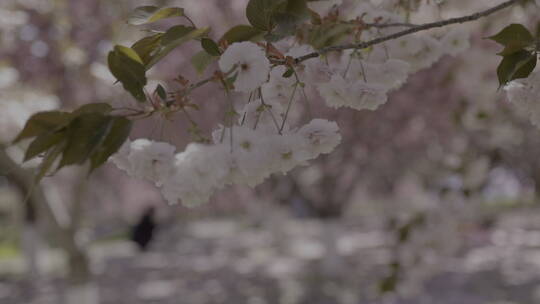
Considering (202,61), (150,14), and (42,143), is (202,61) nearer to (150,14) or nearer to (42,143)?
(150,14)

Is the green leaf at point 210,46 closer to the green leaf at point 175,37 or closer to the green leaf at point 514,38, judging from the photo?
the green leaf at point 175,37

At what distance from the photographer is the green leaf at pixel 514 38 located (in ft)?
3.49

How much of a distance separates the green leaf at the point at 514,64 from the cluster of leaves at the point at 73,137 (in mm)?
726

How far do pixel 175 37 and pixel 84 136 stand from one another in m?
0.25

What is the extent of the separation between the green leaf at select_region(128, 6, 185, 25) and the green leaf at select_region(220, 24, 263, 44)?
0.10 meters

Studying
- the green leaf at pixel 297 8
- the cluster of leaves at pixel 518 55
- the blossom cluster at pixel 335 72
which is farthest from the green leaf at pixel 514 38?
the green leaf at pixel 297 8

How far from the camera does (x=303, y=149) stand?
1.07m

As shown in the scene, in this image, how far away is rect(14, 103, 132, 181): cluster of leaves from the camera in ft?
2.79

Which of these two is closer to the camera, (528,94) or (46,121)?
(46,121)

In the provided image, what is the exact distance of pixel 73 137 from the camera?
86 cm

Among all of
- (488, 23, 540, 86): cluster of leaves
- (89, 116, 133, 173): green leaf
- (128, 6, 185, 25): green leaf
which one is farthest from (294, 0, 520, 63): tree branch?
(89, 116, 133, 173): green leaf

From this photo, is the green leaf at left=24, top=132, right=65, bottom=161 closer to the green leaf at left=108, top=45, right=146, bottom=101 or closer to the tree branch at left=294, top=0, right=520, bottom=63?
the green leaf at left=108, top=45, right=146, bottom=101

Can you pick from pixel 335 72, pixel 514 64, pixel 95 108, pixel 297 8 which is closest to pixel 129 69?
pixel 95 108

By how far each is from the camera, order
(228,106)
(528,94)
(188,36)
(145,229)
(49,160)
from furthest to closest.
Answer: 1. (145,229)
2. (528,94)
3. (228,106)
4. (188,36)
5. (49,160)
